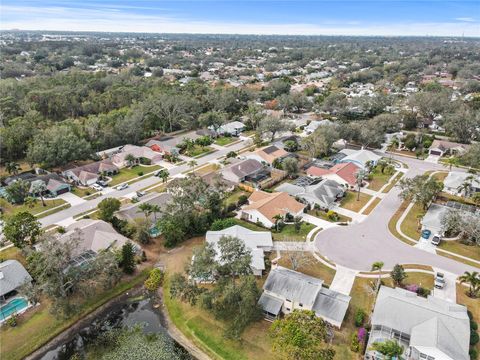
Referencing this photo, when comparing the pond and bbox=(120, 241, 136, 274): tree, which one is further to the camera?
bbox=(120, 241, 136, 274): tree

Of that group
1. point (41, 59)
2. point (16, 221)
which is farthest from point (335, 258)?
point (41, 59)

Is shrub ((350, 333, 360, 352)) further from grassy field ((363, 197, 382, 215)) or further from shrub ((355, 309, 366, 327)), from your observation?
Answer: grassy field ((363, 197, 382, 215))

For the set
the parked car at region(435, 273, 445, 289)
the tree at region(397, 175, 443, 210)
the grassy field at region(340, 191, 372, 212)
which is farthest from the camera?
the grassy field at region(340, 191, 372, 212)

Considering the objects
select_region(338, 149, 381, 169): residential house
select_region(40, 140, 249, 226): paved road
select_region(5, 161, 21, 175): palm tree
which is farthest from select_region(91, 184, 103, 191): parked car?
select_region(338, 149, 381, 169): residential house

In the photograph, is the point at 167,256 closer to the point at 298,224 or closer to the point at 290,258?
the point at 290,258

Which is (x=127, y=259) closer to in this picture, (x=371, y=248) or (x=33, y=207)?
(x=33, y=207)

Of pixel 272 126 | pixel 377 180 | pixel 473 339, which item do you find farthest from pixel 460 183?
pixel 272 126

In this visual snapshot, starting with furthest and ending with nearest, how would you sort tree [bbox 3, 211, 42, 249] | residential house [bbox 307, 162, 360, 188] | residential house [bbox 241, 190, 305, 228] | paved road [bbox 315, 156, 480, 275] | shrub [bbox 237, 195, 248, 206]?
residential house [bbox 307, 162, 360, 188], shrub [bbox 237, 195, 248, 206], residential house [bbox 241, 190, 305, 228], paved road [bbox 315, 156, 480, 275], tree [bbox 3, 211, 42, 249]
